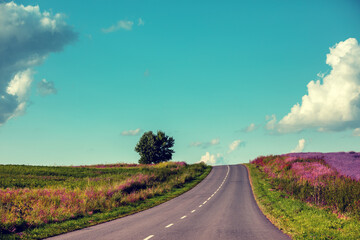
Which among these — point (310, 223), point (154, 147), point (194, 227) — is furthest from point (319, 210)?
point (154, 147)

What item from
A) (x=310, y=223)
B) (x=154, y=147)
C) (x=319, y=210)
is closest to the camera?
(x=310, y=223)

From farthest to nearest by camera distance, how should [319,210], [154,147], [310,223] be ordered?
[154,147], [319,210], [310,223]

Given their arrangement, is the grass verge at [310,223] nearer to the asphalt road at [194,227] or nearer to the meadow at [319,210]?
the meadow at [319,210]

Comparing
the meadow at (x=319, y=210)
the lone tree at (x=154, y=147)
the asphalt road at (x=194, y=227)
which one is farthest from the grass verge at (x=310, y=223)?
the lone tree at (x=154, y=147)

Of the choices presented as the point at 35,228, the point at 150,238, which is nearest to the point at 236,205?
the point at 150,238

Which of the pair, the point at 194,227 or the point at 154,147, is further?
the point at 154,147

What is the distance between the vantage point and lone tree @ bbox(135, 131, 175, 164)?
8475cm

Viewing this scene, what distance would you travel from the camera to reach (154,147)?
277ft

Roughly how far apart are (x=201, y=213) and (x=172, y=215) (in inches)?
75.1

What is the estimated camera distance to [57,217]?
624 inches

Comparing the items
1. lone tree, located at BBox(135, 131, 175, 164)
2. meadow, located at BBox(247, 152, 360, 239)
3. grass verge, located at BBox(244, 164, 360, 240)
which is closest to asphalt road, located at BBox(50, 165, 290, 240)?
grass verge, located at BBox(244, 164, 360, 240)

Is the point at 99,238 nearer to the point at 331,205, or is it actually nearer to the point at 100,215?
the point at 100,215

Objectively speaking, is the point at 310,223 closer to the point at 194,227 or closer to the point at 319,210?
the point at 319,210

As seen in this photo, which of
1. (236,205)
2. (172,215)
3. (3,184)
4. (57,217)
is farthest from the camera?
(3,184)
